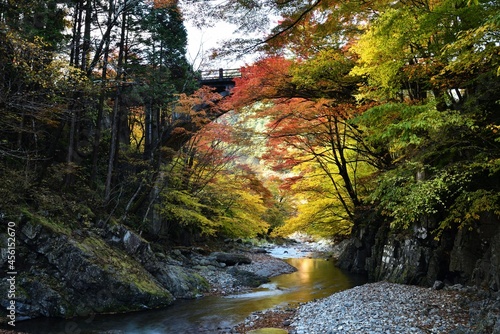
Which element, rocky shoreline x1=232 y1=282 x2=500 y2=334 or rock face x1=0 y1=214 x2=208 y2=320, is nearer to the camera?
rocky shoreline x1=232 y1=282 x2=500 y2=334

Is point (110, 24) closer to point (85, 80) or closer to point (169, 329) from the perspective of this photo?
point (85, 80)

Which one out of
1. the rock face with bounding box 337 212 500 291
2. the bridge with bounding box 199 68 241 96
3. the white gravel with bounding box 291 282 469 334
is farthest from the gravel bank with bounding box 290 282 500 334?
the bridge with bounding box 199 68 241 96

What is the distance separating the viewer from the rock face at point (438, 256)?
8242 mm

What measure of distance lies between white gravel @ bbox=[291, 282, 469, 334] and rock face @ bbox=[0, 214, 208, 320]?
481 centimetres

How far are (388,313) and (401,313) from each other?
0.26m

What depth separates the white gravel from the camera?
6754 millimetres

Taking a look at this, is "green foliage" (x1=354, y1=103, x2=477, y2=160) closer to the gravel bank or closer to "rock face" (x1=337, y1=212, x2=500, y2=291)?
"rock face" (x1=337, y1=212, x2=500, y2=291)

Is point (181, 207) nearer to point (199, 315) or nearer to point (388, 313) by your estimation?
point (199, 315)

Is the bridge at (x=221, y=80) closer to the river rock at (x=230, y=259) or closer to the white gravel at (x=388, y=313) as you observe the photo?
the river rock at (x=230, y=259)

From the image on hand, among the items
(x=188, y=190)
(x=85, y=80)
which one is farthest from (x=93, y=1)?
(x=188, y=190)

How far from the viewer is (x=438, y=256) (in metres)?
10.5

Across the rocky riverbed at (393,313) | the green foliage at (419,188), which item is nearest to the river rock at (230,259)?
the rocky riverbed at (393,313)

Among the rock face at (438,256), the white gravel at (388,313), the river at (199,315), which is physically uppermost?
the rock face at (438,256)

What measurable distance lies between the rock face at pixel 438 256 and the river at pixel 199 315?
6.22 feet
